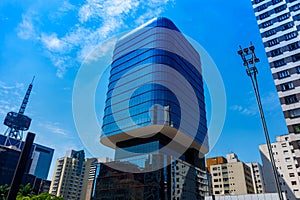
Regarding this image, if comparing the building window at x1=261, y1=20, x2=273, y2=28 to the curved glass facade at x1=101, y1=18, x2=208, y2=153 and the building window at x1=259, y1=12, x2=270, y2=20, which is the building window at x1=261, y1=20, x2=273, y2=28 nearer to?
the building window at x1=259, y1=12, x2=270, y2=20

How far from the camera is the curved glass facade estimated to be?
40.8 meters

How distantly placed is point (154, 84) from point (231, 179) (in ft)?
116

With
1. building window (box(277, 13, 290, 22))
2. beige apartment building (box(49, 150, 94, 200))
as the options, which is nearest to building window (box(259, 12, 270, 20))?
building window (box(277, 13, 290, 22))

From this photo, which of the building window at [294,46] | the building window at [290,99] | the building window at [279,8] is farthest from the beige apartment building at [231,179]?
the building window at [279,8]

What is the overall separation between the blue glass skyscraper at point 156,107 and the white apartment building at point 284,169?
13.6 meters

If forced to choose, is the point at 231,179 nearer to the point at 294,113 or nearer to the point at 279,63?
the point at 279,63

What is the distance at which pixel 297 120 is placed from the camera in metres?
22.1

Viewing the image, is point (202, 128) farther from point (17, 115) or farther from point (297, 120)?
point (17, 115)

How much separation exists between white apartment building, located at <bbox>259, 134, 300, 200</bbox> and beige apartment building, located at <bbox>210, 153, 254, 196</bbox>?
30.3ft

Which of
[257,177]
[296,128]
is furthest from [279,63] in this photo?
[257,177]

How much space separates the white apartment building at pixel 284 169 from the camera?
135 ft

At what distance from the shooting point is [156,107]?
131 feet

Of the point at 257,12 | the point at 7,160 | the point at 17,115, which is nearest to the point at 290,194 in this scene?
the point at 257,12

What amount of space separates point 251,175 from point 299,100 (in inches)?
1905
